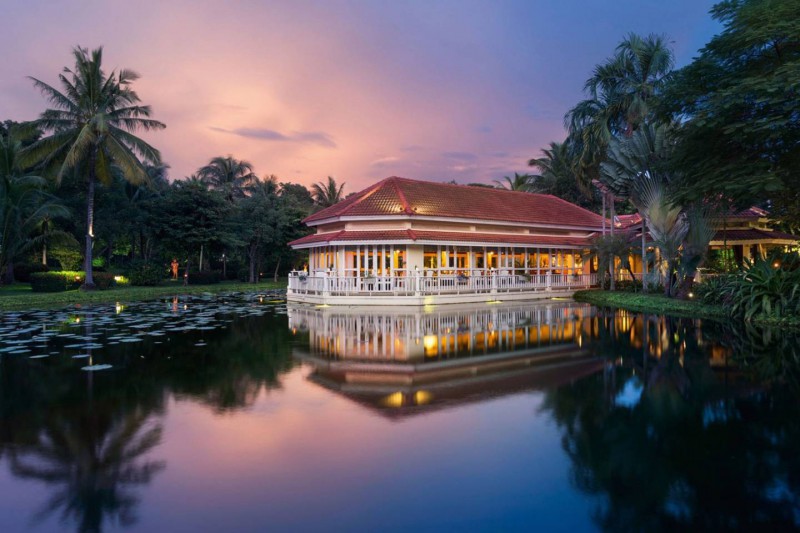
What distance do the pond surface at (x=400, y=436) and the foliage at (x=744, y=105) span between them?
5.06 metres

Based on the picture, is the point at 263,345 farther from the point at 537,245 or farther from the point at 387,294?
the point at 537,245

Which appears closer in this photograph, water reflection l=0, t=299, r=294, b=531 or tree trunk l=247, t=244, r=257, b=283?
water reflection l=0, t=299, r=294, b=531

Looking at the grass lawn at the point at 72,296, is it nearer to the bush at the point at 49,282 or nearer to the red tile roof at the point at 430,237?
the bush at the point at 49,282

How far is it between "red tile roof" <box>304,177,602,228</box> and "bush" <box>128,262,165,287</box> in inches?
490

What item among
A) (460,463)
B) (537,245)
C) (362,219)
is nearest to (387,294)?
(362,219)

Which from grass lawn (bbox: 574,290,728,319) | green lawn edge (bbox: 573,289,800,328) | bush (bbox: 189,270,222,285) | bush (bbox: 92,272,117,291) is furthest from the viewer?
bush (bbox: 189,270,222,285)

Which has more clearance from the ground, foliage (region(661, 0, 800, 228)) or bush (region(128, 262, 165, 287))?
foliage (region(661, 0, 800, 228))

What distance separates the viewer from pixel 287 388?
7.33 metres

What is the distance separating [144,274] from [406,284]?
20.3 m

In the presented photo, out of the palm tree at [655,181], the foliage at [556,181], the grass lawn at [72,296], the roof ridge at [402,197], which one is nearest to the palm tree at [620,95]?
the palm tree at [655,181]

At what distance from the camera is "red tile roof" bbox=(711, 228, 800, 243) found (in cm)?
2573

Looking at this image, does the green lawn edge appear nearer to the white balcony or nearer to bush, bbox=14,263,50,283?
the white balcony

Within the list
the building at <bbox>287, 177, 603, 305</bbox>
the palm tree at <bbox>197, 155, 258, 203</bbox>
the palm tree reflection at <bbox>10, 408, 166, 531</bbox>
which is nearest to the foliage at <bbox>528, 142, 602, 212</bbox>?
the building at <bbox>287, 177, 603, 305</bbox>

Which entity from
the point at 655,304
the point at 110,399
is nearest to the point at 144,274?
the point at 110,399
